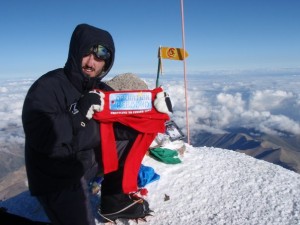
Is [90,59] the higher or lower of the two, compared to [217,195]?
higher

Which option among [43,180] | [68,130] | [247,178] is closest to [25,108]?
[68,130]

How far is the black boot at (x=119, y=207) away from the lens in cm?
516

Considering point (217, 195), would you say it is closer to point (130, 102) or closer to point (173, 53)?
point (130, 102)

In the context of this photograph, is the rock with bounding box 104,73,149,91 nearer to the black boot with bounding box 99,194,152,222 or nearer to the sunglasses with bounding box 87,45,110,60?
the black boot with bounding box 99,194,152,222

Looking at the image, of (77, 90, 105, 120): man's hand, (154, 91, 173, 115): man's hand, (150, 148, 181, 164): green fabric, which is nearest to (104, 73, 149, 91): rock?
(150, 148, 181, 164): green fabric

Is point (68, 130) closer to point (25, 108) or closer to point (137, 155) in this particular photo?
point (25, 108)

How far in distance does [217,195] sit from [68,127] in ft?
13.5

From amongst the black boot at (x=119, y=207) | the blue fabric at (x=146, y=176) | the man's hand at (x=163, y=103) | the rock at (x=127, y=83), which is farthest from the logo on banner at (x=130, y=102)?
the rock at (x=127, y=83)

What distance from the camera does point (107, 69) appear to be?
4848 mm

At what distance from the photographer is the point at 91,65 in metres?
4.48

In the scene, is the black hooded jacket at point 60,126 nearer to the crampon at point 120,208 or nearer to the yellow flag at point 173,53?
the crampon at point 120,208

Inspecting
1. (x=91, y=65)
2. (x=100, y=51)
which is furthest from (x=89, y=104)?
(x=100, y=51)

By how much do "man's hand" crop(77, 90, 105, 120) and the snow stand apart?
2.49m

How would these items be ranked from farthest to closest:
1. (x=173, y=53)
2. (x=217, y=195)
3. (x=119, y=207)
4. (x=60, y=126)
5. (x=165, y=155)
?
(x=173, y=53) → (x=165, y=155) → (x=217, y=195) → (x=119, y=207) → (x=60, y=126)
